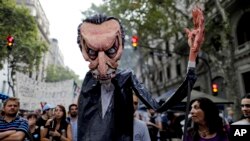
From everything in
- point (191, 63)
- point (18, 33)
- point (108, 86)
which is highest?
point (18, 33)

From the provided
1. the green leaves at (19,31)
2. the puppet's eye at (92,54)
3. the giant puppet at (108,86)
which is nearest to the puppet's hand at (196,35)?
the giant puppet at (108,86)

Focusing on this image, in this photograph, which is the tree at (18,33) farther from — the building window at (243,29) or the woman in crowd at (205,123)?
the woman in crowd at (205,123)

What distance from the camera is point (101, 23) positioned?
217cm

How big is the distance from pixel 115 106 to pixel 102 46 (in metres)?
0.46

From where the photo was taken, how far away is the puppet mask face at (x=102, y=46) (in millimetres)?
2074

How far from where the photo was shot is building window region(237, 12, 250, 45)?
17.7 metres

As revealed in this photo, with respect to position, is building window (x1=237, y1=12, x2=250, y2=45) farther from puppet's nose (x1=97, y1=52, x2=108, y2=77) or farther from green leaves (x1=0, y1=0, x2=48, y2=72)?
puppet's nose (x1=97, y1=52, x2=108, y2=77)

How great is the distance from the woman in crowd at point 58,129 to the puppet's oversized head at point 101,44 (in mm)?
2931

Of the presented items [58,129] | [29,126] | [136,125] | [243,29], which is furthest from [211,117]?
[243,29]

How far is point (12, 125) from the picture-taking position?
405 cm

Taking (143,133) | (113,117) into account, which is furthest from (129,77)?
Answer: (143,133)

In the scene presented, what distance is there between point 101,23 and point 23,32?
784 inches

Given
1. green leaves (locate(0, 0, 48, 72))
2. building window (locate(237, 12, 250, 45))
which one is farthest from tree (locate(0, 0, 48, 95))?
building window (locate(237, 12, 250, 45))

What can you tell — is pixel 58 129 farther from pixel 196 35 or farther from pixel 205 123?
pixel 196 35
